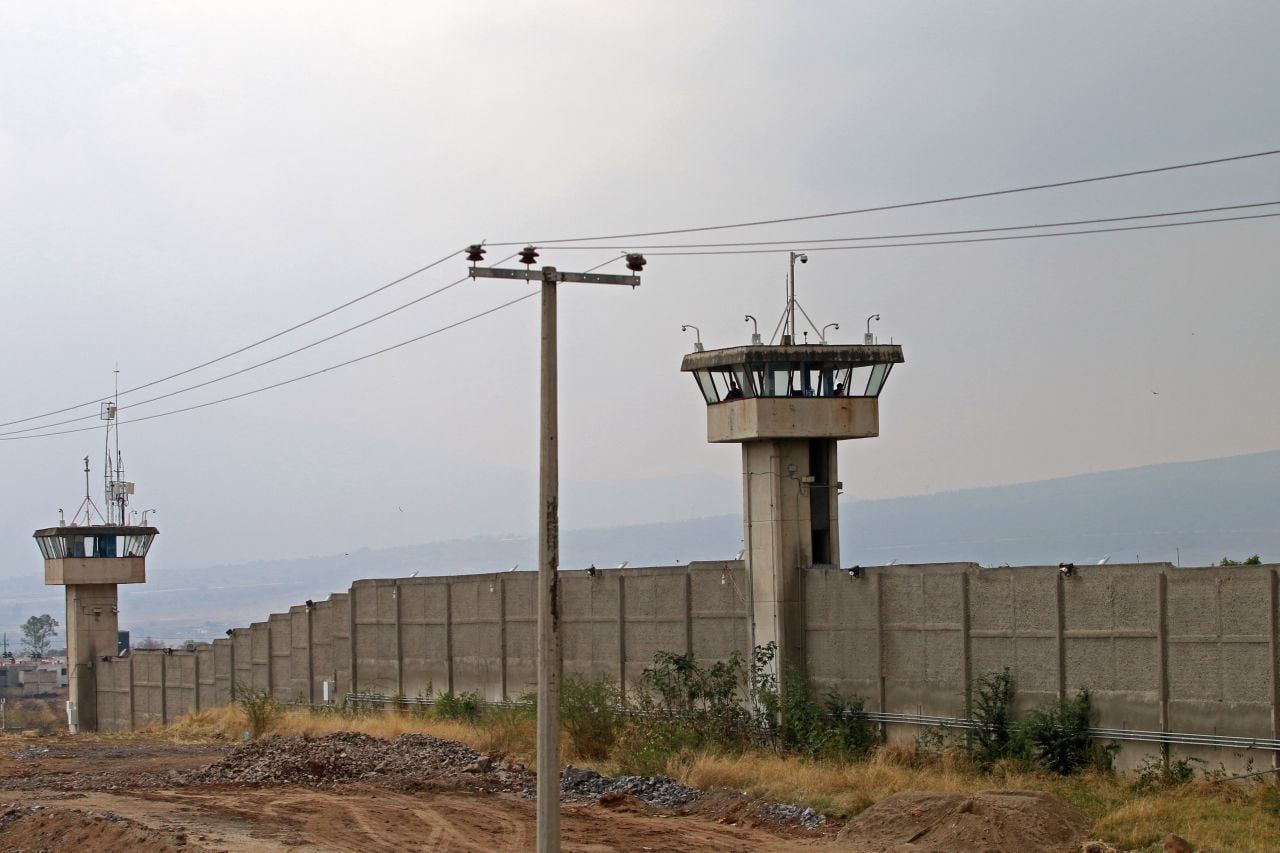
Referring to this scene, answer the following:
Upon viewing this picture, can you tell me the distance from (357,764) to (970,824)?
1328 centimetres

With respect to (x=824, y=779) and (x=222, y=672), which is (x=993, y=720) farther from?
(x=222, y=672)

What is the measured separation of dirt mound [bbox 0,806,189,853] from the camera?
19297mm

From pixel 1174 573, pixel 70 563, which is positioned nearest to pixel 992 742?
pixel 1174 573

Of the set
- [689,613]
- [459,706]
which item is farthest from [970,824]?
[459,706]

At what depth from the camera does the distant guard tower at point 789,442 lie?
27.5 meters

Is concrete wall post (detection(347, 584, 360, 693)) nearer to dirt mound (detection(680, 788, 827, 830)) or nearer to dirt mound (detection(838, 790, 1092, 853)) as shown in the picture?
dirt mound (detection(680, 788, 827, 830))

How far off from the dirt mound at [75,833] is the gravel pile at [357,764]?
16.5ft

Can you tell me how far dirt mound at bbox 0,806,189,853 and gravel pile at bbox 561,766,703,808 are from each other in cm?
711

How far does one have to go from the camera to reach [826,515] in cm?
2812

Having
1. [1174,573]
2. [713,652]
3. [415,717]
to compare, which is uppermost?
[1174,573]

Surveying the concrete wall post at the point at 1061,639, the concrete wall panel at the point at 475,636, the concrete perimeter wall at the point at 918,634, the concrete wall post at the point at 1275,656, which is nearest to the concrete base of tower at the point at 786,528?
the concrete perimeter wall at the point at 918,634

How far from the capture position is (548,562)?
53.8 feet

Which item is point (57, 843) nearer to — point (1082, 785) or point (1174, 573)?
point (1082, 785)

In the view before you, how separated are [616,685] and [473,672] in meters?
6.05
